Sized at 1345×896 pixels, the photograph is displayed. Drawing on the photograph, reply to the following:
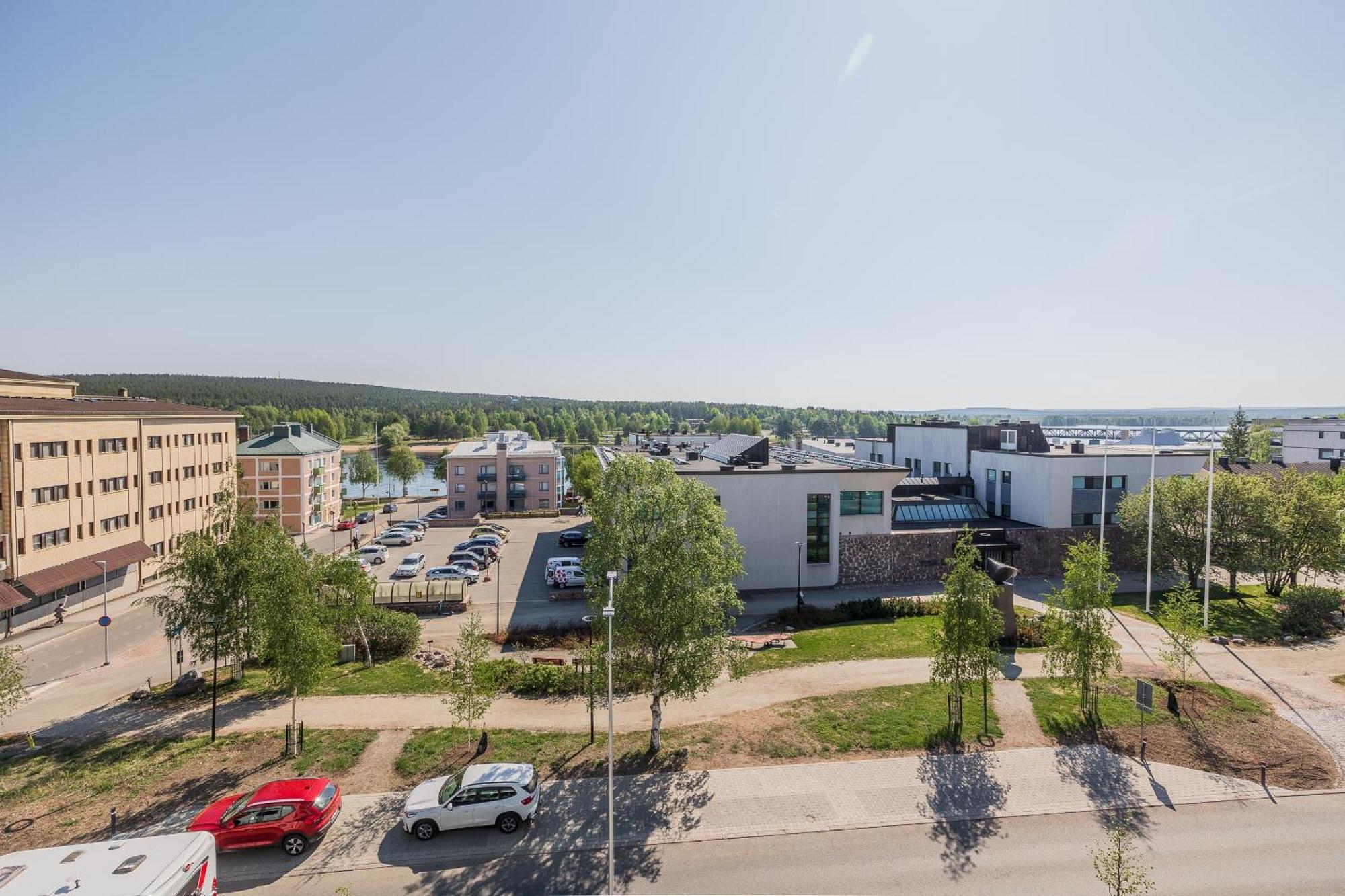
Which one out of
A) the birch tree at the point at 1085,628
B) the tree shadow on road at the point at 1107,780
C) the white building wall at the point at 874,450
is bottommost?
the tree shadow on road at the point at 1107,780

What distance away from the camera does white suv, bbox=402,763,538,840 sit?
16797 millimetres

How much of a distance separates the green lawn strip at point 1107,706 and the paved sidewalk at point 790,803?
66.5 inches

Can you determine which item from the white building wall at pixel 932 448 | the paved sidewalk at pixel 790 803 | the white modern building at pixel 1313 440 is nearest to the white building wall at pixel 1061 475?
the white building wall at pixel 932 448

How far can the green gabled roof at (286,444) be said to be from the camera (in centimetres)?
6450

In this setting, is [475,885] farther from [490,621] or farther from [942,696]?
[490,621]

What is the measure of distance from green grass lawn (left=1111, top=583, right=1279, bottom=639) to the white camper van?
38935 mm

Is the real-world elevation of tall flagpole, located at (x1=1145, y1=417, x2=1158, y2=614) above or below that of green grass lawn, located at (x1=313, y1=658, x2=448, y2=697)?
above

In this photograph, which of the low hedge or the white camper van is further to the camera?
the low hedge

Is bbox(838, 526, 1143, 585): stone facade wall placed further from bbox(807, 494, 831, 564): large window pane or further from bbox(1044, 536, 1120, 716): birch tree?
bbox(1044, 536, 1120, 716): birch tree

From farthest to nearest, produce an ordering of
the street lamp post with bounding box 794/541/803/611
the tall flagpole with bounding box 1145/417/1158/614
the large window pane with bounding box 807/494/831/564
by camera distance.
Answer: the large window pane with bounding box 807/494/831/564 < the street lamp post with bounding box 794/541/803/611 < the tall flagpole with bounding box 1145/417/1158/614

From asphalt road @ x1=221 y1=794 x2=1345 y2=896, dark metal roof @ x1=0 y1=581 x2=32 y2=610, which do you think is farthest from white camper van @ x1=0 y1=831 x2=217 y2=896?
dark metal roof @ x1=0 y1=581 x2=32 y2=610

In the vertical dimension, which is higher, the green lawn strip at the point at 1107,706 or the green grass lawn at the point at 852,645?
the green lawn strip at the point at 1107,706

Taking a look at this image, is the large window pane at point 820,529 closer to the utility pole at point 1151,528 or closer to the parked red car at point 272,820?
the utility pole at point 1151,528

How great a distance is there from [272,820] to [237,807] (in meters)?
1.33
